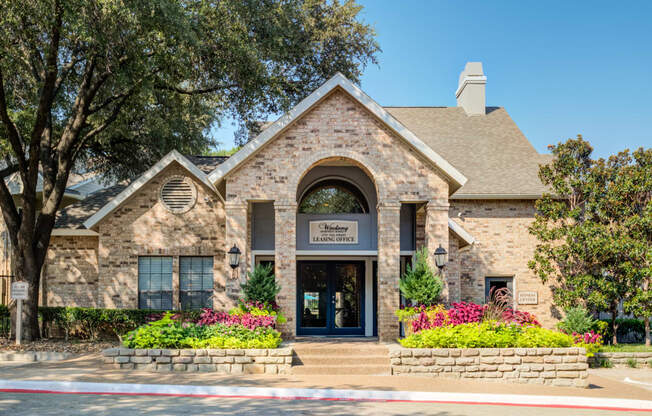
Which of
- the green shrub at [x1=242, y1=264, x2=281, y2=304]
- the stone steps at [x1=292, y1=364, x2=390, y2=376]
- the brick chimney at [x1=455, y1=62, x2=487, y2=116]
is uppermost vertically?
the brick chimney at [x1=455, y1=62, x2=487, y2=116]

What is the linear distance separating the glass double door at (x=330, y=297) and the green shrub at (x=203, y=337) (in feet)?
13.5

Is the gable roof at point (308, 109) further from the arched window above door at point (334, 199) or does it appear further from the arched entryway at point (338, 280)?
the arched window above door at point (334, 199)

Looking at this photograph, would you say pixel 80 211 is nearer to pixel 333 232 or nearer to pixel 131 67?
pixel 131 67

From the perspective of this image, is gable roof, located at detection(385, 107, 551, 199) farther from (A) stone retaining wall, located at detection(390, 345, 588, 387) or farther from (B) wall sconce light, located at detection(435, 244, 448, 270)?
(A) stone retaining wall, located at detection(390, 345, 588, 387)

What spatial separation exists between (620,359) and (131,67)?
48.5ft

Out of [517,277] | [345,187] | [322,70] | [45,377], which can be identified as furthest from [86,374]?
[517,277]

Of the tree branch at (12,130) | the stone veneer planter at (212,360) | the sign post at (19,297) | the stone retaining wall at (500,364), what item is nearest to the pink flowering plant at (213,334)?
the stone veneer planter at (212,360)

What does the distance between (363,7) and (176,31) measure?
866cm

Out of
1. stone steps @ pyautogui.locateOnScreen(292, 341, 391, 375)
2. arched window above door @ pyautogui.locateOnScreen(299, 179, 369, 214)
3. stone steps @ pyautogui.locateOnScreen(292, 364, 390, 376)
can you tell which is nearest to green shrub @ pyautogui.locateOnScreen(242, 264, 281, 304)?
stone steps @ pyautogui.locateOnScreen(292, 341, 391, 375)

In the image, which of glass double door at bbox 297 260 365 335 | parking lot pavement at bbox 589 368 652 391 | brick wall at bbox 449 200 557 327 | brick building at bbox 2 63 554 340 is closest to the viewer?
parking lot pavement at bbox 589 368 652 391

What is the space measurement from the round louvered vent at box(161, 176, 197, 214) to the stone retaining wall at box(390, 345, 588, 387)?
8164 mm

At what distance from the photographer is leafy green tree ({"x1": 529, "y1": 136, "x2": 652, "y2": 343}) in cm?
1484

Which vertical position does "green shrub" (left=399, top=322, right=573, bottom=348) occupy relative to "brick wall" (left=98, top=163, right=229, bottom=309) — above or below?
below

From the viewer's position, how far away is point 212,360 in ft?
37.3
